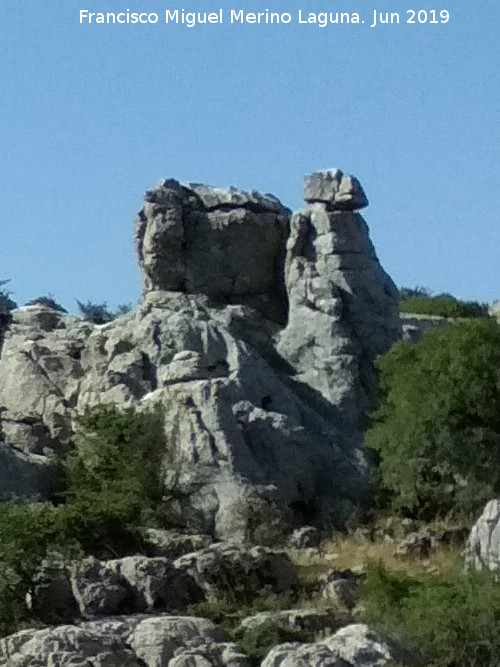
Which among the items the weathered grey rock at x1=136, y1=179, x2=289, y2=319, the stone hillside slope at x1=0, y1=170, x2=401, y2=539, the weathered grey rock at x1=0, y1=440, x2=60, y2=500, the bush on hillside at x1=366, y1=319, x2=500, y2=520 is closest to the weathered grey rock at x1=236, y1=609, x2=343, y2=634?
the bush on hillside at x1=366, y1=319, x2=500, y2=520

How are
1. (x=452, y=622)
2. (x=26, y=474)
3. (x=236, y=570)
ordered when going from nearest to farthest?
(x=452, y=622) → (x=236, y=570) → (x=26, y=474)

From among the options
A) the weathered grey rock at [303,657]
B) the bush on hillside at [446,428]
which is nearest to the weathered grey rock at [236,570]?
the weathered grey rock at [303,657]

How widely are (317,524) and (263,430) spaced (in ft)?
5.38

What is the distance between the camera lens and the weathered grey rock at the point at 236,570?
2073 centimetres

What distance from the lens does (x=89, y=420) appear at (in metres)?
26.8

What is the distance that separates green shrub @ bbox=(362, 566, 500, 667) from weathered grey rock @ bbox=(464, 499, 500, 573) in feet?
5.33

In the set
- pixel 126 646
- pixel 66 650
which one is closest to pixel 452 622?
pixel 126 646

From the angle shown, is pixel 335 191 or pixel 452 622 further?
pixel 335 191

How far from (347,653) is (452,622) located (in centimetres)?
117

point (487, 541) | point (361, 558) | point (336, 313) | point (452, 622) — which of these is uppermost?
point (336, 313)

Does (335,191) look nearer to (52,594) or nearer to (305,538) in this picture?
(305,538)

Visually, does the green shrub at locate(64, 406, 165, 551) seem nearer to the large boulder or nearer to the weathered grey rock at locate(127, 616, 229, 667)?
the weathered grey rock at locate(127, 616, 229, 667)

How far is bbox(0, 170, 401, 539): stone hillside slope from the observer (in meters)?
27.0

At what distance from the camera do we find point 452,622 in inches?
664
